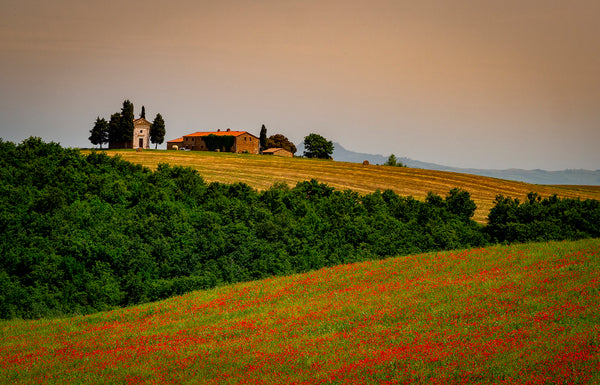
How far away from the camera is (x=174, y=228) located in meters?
33.2

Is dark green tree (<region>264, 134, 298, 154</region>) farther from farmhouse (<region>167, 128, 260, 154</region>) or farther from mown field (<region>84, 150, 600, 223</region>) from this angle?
mown field (<region>84, 150, 600, 223</region>)

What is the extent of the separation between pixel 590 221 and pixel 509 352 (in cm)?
2959

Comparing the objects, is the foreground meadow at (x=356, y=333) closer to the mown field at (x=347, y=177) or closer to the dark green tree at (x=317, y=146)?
the mown field at (x=347, y=177)

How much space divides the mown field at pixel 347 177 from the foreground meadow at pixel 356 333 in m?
39.6

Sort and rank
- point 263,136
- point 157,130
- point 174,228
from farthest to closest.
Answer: point 263,136
point 157,130
point 174,228

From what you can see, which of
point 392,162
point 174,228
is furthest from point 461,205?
point 392,162

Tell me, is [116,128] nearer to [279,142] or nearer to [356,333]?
[279,142]

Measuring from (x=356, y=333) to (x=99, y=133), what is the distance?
13262 centimetres

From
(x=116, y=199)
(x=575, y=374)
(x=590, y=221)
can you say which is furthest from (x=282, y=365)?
(x=590, y=221)

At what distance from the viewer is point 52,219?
A: 31391mm

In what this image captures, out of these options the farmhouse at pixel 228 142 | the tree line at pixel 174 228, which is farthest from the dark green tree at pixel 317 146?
the tree line at pixel 174 228

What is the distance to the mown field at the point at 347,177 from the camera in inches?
2798

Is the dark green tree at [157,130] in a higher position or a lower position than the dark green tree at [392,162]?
higher

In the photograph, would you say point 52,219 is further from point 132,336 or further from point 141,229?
point 132,336
